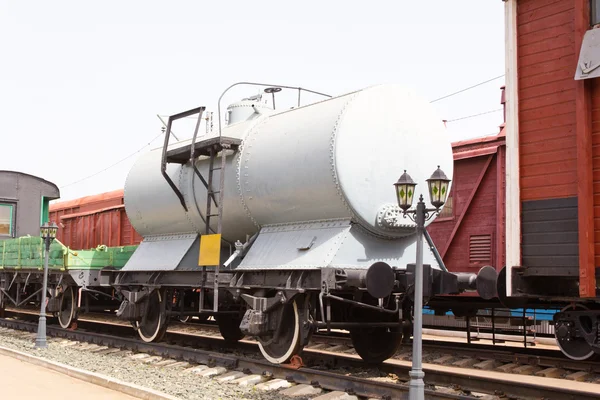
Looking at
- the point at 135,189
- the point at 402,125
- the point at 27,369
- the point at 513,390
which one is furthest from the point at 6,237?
the point at 513,390

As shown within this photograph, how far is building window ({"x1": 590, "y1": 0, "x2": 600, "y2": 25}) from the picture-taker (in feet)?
24.6

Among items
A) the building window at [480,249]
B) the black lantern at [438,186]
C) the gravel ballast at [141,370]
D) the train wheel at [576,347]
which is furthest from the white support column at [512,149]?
the building window at [480,249]

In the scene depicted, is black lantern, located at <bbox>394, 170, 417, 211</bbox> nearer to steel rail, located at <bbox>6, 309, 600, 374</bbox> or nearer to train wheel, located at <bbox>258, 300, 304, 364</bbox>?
train wheel, located at <bbox>258, 300, 304, 364</bbox>

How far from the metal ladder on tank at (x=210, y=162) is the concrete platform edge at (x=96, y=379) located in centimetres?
192

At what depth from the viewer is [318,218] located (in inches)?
385

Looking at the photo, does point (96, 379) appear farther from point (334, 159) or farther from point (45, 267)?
point (45, 267)

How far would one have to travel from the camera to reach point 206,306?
40.8 feet

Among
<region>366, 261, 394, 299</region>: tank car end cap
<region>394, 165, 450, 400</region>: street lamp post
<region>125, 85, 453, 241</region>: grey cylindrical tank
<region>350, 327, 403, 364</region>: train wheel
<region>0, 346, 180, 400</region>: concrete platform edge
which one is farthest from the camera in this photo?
<region>350, 327, 403, 364</region>: train wheel

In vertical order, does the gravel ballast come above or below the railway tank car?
below

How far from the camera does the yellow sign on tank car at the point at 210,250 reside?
10.7 metres

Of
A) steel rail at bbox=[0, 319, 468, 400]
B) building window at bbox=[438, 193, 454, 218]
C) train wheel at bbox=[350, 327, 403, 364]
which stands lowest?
steel rail at bbox=[0, 319, 468, 400]

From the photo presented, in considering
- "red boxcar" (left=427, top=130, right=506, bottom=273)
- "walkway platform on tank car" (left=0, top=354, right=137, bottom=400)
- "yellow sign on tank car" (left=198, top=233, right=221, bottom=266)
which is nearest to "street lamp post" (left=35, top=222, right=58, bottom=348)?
"walkway platform on tank car" (left=0, top=354, right=137, bottom=400)

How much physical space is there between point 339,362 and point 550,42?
539 centimetres

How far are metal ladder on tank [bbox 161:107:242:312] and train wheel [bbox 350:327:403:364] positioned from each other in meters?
2.22
